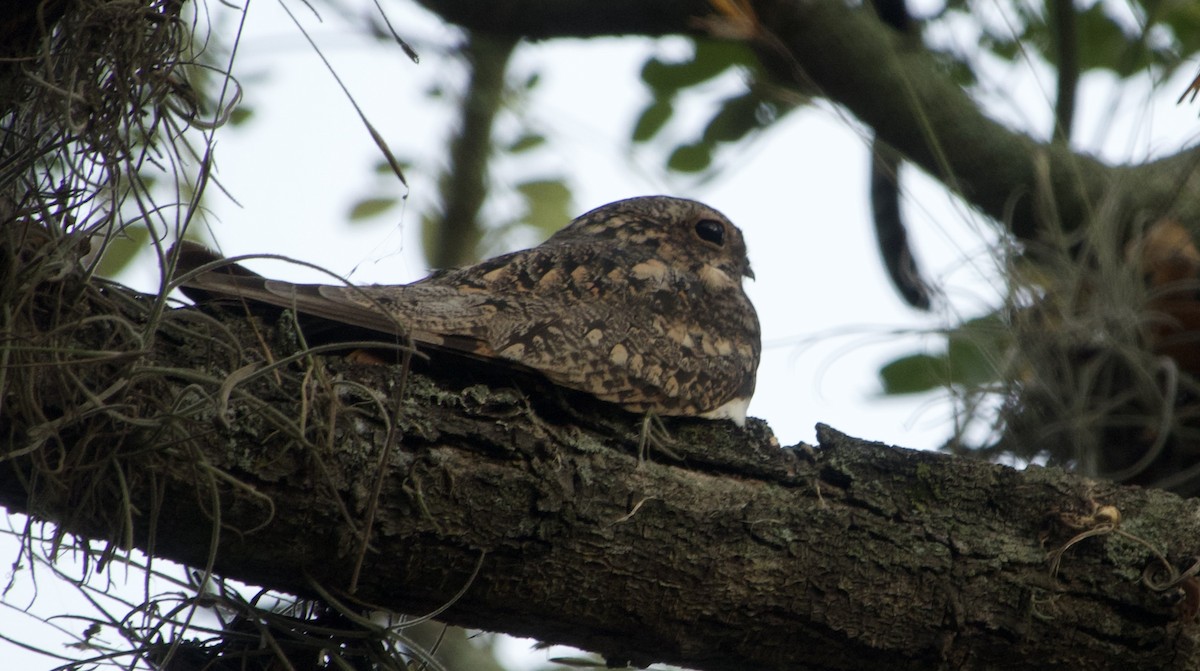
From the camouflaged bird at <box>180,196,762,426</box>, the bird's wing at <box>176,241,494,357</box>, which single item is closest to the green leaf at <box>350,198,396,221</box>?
the camouflaged bird at <box>180,196,762,426</box>

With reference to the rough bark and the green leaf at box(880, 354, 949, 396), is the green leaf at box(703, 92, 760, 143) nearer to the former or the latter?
the green leaf at box(880, 354, 949, 396)

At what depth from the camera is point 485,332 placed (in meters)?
2.27

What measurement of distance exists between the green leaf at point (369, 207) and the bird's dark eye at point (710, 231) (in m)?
1.41

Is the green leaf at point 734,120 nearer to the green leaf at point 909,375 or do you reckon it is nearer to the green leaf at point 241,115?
the green leaf at point 909,375

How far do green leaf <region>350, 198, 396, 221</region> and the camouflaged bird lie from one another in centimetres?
143

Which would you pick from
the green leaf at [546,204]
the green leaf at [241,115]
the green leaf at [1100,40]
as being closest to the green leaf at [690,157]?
the green leaf at [546,204]

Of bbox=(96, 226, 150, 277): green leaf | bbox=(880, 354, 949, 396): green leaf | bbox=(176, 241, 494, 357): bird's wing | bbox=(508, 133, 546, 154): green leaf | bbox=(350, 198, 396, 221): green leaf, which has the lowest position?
bbox=(176, 241, 494, 357): bird's wing

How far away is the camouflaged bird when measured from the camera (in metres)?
2.11

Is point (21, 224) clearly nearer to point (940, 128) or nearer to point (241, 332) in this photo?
point (241, 332)

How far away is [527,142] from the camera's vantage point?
4266 millimetres

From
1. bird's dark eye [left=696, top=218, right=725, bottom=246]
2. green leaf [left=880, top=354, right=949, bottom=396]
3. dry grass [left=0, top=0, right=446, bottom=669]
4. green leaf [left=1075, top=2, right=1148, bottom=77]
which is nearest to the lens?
dry grass [left=0, top=0, right=446, bottom=669]

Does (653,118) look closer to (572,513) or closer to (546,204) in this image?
(546,204)

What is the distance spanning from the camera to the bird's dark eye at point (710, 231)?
138 inches

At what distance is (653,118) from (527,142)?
54 cm
